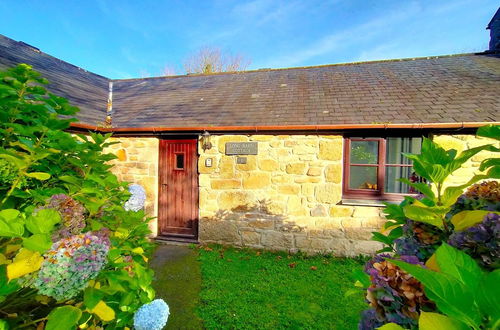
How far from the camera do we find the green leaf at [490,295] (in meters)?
0.43

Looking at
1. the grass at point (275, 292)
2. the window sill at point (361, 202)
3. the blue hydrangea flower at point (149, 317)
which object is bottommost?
the grass at point (275, 292)

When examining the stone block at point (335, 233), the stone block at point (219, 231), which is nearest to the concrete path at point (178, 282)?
the stone block at point (219, 231)

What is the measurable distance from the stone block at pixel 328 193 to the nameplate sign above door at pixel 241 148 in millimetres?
1575

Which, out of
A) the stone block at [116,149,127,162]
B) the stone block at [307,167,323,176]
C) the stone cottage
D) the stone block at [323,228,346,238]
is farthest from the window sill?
the stone block at [116,149,127,162]

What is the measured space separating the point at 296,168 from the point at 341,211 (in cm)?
126

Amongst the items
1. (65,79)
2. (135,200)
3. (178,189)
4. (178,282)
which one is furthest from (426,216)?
(65,79)

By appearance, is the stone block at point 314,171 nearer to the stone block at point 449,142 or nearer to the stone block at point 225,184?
the stone block at point 225,184

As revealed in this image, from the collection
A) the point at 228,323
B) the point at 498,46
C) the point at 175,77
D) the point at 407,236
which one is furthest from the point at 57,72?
the point at 498,46

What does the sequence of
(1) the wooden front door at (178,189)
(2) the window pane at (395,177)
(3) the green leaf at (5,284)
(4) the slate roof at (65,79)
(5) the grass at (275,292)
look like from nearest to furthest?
1. (3) the green leaf at (5,284)
2. (5) the grass at (275,292)
3. (2) the window pane at (395,177)
4. (1) the wooden front door at (178,189)
5. (4) the slate roof at (65,79)

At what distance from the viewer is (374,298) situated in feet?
2.31

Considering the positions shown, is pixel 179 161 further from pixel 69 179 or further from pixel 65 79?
pixel 65 79

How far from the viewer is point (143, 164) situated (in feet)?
17.7

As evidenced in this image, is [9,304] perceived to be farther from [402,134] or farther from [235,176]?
[402,134]

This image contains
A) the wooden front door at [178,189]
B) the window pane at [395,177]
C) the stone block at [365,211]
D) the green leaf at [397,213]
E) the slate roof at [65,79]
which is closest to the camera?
the green leaf at [397,213]
